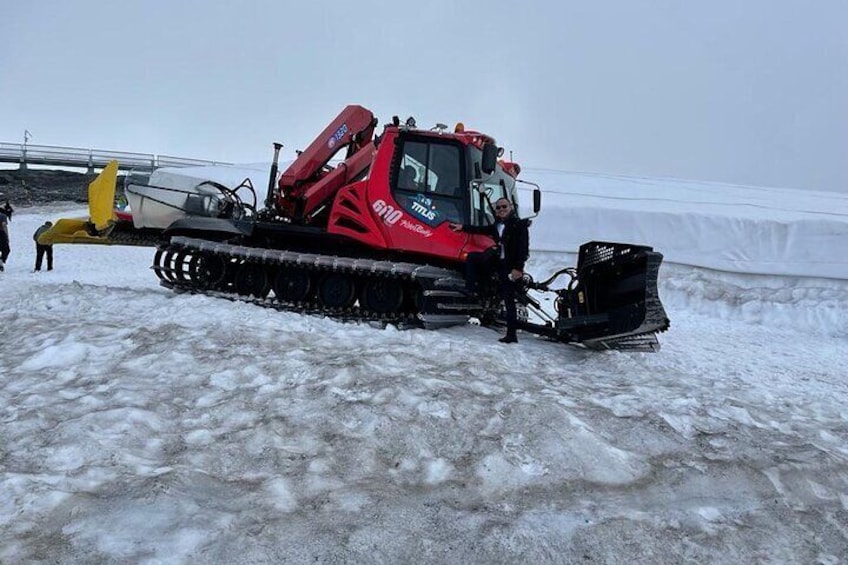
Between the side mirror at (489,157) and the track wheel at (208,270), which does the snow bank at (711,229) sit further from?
the track wheel at (208,270)

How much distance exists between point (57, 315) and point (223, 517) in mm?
5498

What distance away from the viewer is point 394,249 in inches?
316

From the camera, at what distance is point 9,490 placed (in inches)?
112

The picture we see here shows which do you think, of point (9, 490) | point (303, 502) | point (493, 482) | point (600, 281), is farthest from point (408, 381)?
point (600, 281)

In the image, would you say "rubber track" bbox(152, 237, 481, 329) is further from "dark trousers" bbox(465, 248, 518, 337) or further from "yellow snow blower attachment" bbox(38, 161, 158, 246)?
"yellow snow blower attachment" bbox(38, 161, 158, 246)

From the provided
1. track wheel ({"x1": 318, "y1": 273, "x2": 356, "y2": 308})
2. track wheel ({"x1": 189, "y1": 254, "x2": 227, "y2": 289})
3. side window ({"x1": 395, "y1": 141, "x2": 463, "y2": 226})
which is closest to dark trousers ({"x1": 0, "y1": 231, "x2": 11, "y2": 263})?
track wheel ({"x1": 189, "y1": 254, "x2": 227, "y2": 289})

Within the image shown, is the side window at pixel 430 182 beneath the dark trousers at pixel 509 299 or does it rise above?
above

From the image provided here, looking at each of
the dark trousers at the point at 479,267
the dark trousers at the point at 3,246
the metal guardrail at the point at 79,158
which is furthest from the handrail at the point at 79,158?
the dark trousers at the point at 479,267

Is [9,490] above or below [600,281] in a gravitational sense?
below

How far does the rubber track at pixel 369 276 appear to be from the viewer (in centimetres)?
760

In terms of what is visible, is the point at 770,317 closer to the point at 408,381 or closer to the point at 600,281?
the point at 600,281

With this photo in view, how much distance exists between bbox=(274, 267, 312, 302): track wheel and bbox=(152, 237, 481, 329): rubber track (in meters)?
0.12

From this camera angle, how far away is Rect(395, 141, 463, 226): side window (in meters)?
7.79

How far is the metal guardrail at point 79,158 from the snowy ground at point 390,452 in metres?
31.6
